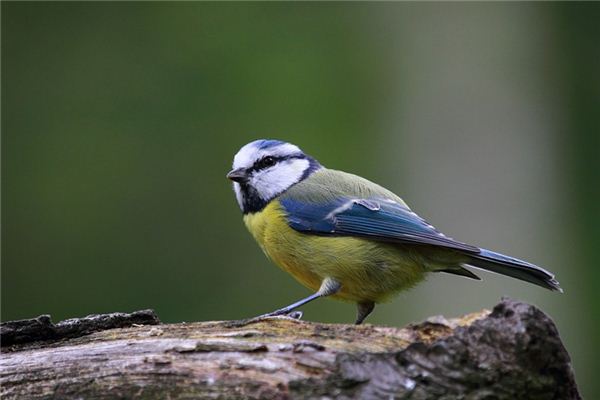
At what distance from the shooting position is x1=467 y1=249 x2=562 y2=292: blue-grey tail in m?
3.24

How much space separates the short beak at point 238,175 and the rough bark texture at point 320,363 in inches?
48.8

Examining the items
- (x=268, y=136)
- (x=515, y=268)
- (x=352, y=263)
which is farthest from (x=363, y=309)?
(x=268, y=136)

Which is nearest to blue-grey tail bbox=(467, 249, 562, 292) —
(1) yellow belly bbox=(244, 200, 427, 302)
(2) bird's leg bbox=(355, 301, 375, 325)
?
(1) yellow belly bbox=(244, 200, 427, 302)

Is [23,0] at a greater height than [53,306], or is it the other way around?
[23,0]

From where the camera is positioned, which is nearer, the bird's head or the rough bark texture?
the rough bark texture

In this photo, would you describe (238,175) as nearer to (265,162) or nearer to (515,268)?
(265,162)

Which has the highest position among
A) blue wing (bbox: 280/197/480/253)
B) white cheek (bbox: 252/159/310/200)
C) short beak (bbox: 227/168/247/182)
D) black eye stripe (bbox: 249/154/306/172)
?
black eye stripe (bbox: 249/154/306/172)

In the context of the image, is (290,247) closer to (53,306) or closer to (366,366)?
(366,366)

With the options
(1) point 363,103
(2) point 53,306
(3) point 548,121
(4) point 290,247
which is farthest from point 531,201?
(2) point 53,306

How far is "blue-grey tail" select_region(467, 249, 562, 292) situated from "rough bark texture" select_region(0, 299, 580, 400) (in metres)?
0.91

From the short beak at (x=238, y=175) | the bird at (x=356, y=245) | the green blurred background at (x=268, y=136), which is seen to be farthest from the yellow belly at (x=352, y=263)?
the green blurred background at (x=268, y=136)

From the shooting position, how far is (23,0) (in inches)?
308

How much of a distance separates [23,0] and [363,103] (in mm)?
3221

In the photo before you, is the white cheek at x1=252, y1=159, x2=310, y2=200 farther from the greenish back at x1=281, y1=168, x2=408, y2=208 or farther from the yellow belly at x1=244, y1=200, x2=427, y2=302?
the yellow belly at x1=244, y1=200, x2=427, y2=302
